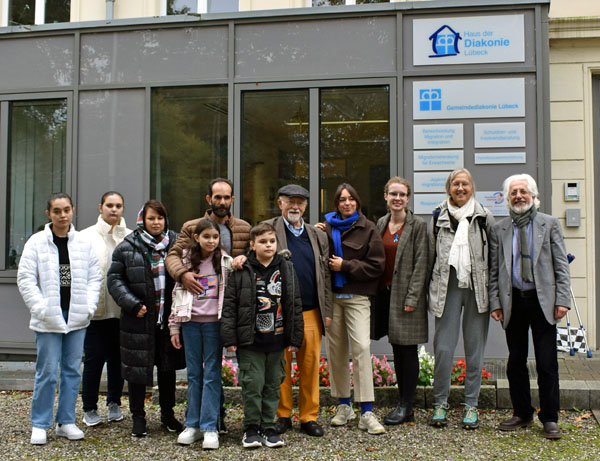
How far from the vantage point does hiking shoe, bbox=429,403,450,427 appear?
17.1 ft

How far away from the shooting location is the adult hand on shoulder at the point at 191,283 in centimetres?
479

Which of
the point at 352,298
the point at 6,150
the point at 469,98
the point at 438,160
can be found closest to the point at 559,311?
the point at 352,298

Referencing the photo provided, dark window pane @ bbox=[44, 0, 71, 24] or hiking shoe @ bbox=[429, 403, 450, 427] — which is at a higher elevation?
dark window pane @ bbox=[44, 0, 71, 24]

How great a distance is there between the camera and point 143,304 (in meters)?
4.98

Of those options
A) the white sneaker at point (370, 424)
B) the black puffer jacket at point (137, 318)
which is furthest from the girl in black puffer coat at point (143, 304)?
the white sneaker at point (370, 424)

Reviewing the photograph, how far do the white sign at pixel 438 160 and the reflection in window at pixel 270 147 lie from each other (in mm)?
1426

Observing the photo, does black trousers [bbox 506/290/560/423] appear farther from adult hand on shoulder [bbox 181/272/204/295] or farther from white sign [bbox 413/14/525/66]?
white sign [bbox 413/14/525/66]

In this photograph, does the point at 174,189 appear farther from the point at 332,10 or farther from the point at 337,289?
the point at 337,289

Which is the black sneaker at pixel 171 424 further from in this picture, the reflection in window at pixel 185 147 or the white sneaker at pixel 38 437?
the reflection in window at pixel 185 147

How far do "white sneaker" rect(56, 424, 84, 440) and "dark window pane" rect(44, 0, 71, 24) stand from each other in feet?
21.1

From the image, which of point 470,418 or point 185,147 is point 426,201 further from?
point 185,147

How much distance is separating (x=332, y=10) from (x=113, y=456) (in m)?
5.62

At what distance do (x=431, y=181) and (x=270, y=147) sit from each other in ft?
6.80

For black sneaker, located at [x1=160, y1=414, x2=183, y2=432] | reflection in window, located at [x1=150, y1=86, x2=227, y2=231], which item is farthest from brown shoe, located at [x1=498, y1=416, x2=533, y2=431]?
reflection in window, located at [x1=150, y1=86, x2=227, y2=231]
